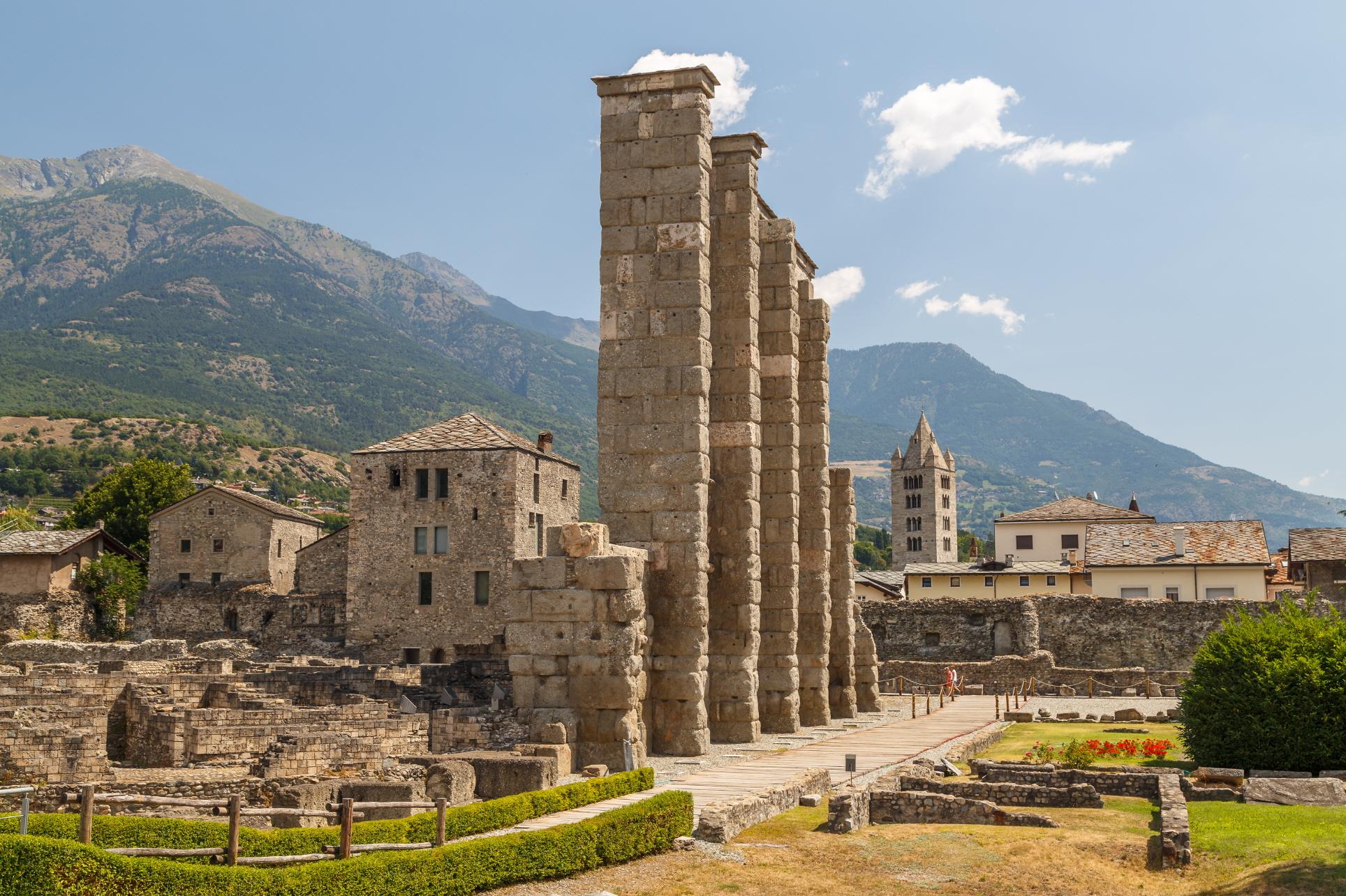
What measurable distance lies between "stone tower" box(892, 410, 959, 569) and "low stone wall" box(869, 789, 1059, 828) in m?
103

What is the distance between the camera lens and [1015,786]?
15.1 meters

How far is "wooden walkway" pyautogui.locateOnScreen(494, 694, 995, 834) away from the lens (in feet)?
46.1

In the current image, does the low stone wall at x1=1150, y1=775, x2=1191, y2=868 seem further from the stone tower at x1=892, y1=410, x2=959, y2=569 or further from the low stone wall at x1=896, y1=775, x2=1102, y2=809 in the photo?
the stone tower at x1=892, y1=410, x2=959, y2=569

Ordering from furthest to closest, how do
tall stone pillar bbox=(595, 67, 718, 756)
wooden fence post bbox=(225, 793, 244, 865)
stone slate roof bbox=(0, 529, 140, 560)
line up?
Answer: stone slate roof bbox=(0, 529, 140, 560)
tall stone pillar bbox=(595, 67, 718, 756)
wooden fence post bbox=(225, 793, 244, 865)

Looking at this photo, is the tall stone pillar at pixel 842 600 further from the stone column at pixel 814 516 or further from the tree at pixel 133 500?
the tree at pixel 133 500

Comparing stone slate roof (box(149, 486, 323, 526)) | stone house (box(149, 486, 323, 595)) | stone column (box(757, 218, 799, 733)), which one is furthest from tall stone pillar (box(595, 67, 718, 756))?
stone slate roof (box(149, 486, 323, 526))

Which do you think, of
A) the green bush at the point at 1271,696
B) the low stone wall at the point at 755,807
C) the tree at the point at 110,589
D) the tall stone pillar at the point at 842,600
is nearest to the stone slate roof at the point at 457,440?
the tree at the point at 110,589

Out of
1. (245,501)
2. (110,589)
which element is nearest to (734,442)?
(245,501)

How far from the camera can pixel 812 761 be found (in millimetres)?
19312

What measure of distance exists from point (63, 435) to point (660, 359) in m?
105

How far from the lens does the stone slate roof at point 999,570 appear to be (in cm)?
5778

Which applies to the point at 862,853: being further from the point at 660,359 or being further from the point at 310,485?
the point at 310,485

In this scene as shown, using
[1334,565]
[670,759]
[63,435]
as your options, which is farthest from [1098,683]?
[63,435]

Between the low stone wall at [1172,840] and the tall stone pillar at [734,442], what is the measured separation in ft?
30.7
